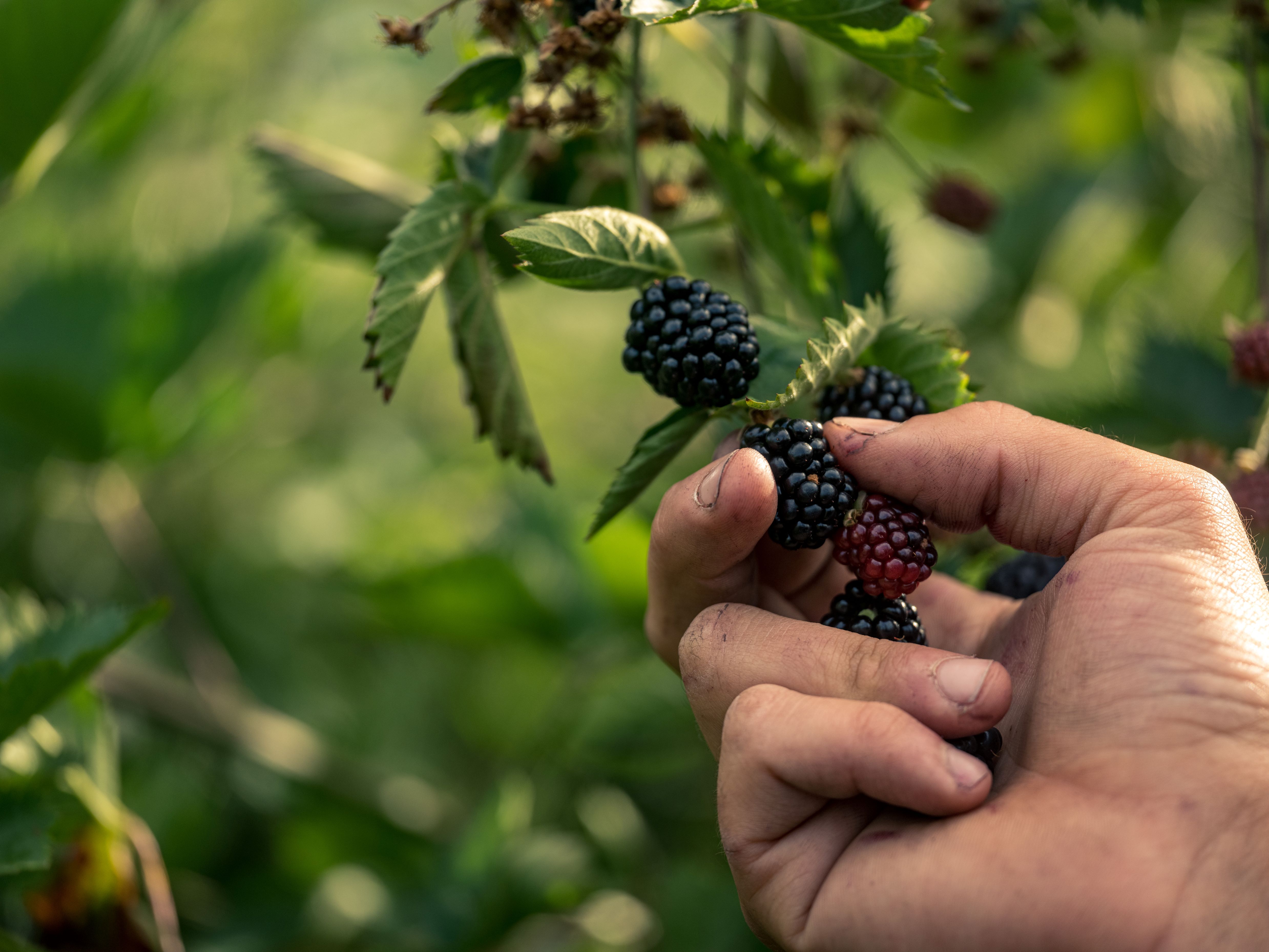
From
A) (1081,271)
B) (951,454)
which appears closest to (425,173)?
(1081,271)

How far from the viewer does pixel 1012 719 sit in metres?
0.79

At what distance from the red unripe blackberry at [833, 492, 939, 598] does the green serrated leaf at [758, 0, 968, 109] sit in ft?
1.13

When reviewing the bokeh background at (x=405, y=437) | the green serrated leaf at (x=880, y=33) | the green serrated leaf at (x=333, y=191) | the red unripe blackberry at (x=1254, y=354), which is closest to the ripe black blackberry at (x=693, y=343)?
the green serrated leaf at (x=880, y=33)

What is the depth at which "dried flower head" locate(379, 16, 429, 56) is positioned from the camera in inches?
31.7

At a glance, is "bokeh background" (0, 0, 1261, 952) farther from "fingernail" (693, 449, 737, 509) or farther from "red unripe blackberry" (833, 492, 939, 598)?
"fingernail" (693, 449, 737, 509)

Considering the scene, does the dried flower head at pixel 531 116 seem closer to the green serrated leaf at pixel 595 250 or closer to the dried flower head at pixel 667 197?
the green serrated leaf at pixel 595 250

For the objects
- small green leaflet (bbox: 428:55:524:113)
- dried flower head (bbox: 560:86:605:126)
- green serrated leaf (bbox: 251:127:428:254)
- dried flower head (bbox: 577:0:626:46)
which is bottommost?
green serrated leaf (bbox: 251:127:428:254)

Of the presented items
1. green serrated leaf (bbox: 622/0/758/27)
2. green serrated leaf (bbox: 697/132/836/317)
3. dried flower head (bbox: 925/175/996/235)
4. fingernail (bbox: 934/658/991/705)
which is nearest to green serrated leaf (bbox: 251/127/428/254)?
green serrated leaf (bbox: 697/132/836/317)

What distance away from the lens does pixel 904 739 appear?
631mm

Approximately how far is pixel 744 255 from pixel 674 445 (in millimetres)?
476

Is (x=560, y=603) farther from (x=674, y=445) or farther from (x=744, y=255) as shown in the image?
(x=674, y=445)

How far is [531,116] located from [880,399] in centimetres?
42

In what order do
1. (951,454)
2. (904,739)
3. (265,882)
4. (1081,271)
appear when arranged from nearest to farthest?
(904,739) < (951,454) < (265,882) < (1081,271)

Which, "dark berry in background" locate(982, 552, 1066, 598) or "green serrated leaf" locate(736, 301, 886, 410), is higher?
"green serrated leaf" locate(736, 301, 886, 410)
